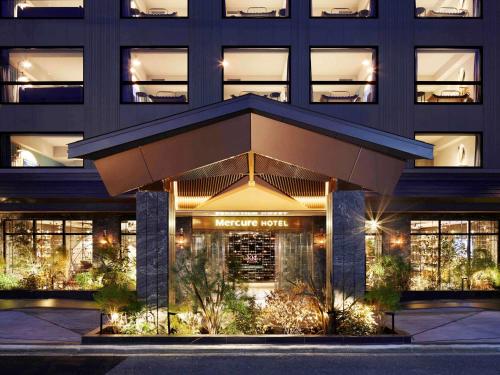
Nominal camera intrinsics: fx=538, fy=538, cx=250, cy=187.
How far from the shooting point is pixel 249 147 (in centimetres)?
1311

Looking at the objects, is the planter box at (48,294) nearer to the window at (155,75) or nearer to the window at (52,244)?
the window at (52,244)

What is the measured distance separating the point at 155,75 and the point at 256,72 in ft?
14.6

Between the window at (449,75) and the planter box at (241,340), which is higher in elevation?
the window at (449,75)

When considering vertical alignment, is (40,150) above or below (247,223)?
above

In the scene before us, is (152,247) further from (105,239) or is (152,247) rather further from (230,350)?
(105,239)

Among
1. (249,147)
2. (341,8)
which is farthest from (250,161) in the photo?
(341,8)

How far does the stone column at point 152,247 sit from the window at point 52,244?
377 inches

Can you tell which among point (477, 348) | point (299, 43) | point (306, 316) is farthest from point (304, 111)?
point (299, 43)

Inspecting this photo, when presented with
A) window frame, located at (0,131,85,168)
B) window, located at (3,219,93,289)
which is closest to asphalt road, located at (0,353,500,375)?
window, located at (3,219,93,289)

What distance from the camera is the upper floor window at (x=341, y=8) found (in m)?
23.3

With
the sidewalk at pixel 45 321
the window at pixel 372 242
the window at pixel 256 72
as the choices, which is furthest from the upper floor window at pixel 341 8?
the sidewalk at pixel 45 321

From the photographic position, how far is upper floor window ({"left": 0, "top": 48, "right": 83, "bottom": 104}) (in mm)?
23000

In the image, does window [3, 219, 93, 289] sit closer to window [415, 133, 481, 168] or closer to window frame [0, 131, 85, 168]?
window frame [0, 131, 85, 168]

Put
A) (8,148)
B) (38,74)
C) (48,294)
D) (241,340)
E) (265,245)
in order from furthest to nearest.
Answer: (265,245) → (38,74) → (8,148) → (48,294) → (241,340)
